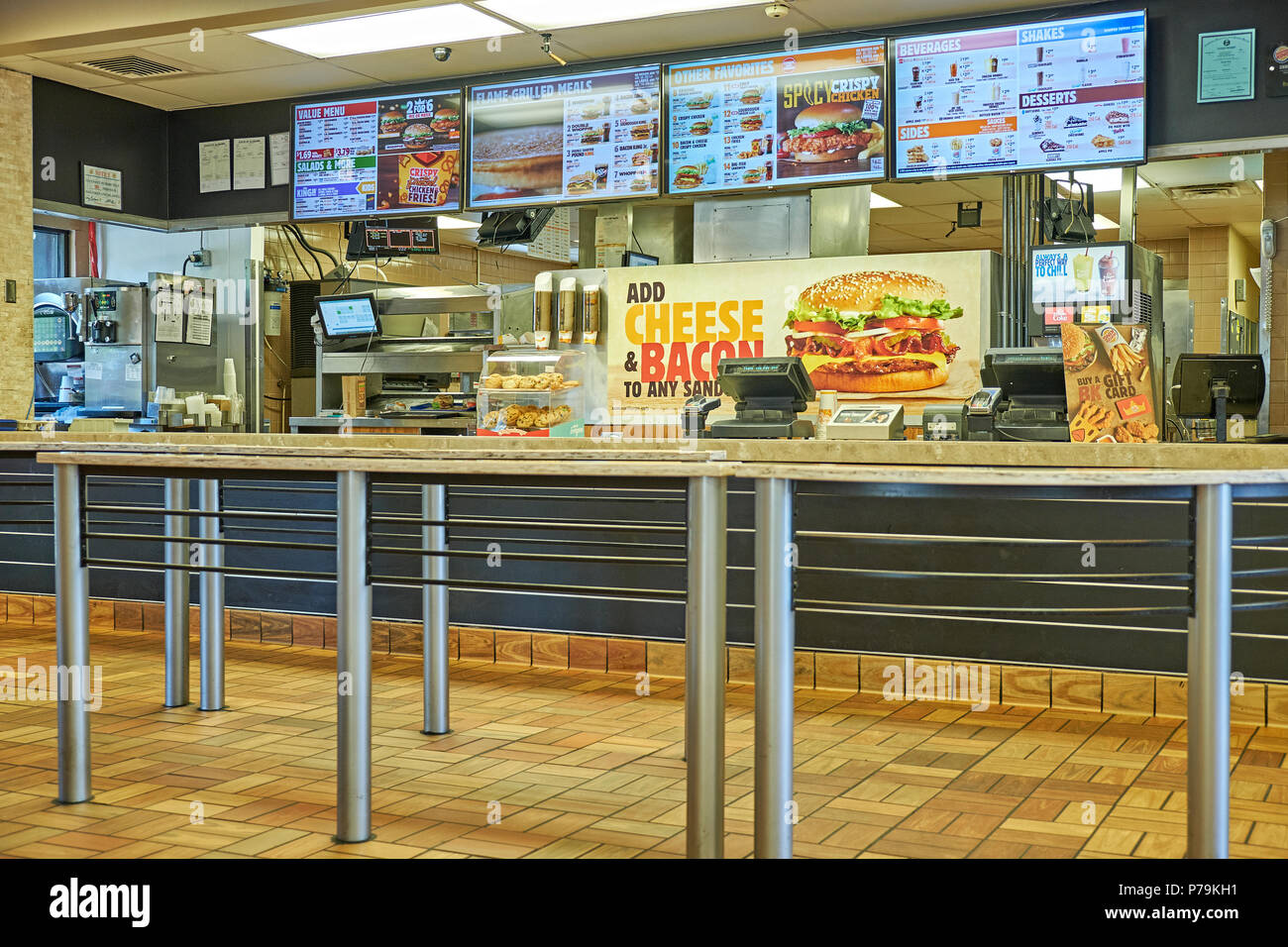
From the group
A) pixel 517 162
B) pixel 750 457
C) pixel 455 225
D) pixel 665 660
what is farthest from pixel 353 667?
pixel 455 225

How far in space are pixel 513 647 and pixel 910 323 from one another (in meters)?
2.60

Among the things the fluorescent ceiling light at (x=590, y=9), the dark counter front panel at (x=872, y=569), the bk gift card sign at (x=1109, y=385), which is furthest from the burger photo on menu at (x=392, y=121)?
the bk gift card sign at (x=1109, y=385)

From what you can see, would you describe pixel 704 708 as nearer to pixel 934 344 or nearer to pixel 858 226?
pixel 934 344

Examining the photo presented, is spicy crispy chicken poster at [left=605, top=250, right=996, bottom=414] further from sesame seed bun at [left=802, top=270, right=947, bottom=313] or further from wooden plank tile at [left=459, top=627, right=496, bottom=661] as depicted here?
wooden plank tile at [left=459, top=627, right=496, bottom=661]

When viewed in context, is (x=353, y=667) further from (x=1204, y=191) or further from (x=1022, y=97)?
(x=1204, y=191)

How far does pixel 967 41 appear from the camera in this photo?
584 centimetres

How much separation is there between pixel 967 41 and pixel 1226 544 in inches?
164

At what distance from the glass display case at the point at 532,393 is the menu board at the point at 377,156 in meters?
0.99

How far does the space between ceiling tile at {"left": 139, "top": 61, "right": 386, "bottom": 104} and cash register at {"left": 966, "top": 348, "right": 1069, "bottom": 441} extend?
412 cm

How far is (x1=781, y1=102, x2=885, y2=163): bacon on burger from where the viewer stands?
19.8ft

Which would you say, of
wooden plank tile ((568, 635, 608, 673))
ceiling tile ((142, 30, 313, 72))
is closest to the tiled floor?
wooden plank tile ((568, 635, 608, 673))

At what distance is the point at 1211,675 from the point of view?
7.43 ft
